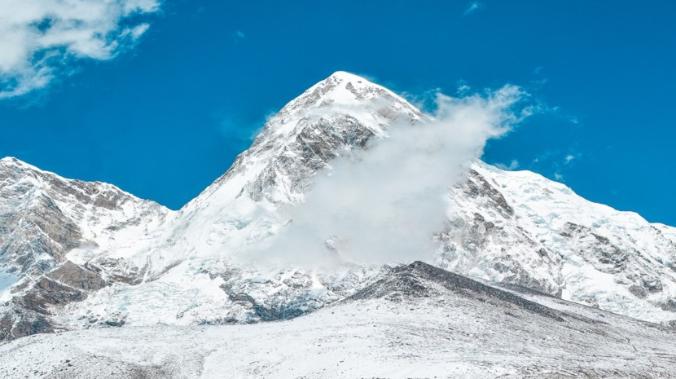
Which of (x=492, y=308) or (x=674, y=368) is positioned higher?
(x=492, y=308)

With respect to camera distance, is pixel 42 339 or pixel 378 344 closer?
pixel 378 344

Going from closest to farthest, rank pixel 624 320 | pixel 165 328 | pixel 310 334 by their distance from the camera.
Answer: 1. pixel 310 334
2. pixel 165 328
3. pixel 624 320

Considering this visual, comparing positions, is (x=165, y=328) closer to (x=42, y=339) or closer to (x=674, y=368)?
(x=42, y=339)

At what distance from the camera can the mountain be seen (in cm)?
8731

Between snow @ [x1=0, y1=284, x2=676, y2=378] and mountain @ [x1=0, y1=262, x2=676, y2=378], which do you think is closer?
snow @ [x1=0, y1=284, x2=676, y2=378]

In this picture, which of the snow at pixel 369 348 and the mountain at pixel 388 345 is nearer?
the snow at pixel 369 348

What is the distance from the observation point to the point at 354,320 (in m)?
105

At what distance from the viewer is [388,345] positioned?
93750 millimetres

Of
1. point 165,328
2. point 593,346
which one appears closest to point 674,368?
point 593,346

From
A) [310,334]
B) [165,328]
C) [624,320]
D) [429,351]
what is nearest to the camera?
[429,351]

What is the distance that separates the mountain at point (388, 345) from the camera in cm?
8731

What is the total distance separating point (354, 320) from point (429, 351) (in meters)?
13.9

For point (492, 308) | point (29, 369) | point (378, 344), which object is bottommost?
point (29, 369)

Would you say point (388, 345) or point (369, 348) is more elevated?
point (388, 345)
